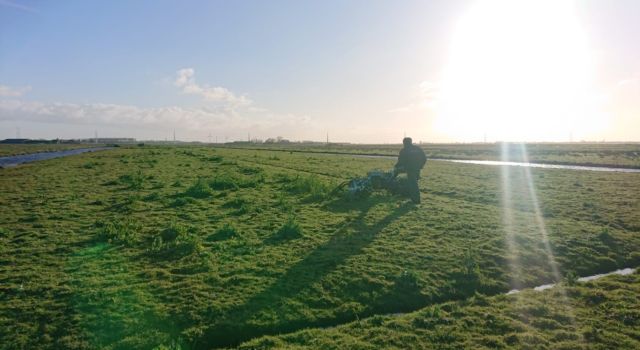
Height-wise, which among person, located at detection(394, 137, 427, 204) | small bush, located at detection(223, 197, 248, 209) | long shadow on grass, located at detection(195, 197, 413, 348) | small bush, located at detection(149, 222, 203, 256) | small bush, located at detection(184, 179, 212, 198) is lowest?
long shadow on grass, located at detection(195, 197, 413, 348)

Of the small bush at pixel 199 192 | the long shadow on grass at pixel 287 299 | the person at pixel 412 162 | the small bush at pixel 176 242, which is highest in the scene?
the person at pixel 412 162

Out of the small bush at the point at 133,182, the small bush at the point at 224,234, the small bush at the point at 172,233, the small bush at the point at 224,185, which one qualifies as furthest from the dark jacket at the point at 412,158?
the small bush at the point at 133,182

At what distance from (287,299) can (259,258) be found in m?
3.03

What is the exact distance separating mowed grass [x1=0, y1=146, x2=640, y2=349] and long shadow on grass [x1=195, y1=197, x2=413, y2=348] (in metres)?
0.03

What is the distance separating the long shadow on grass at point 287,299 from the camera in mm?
7875

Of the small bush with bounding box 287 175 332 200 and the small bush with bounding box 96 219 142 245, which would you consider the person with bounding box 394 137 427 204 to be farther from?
the small bush with bounding box 96 219 142 245

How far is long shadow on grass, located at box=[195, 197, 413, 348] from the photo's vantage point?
7.88 meters

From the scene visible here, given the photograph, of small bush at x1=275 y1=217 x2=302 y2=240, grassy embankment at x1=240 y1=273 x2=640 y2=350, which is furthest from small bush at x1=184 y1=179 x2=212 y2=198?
grassy embankment at x1=240 y1=273 x2=640 y2=350

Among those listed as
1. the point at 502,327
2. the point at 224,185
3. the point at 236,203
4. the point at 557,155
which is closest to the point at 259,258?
the point at 502,327

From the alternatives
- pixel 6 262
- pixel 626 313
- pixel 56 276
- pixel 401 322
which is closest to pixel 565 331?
pixel 626 313

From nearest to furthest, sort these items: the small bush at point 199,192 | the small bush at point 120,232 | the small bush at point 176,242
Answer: the small bush at point 176,242 < the small bush at point 120,232 < the small bush at point 199,192

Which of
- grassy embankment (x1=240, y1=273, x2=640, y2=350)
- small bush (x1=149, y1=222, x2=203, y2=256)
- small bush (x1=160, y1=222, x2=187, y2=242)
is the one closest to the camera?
grassy embankment (x1=240, y1=273, x2=640, y2=350)

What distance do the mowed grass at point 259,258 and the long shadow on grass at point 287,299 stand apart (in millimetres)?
34

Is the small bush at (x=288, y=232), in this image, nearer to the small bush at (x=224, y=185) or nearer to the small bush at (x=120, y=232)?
the small bush at (x=120, y=232)
